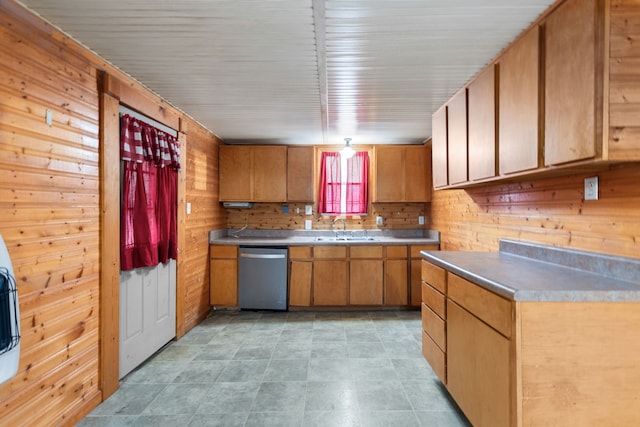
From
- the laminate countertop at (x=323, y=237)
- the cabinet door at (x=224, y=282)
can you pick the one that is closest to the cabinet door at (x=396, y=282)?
the laminate countertop at (x=323, y=237)

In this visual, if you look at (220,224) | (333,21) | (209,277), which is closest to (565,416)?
(333,21)

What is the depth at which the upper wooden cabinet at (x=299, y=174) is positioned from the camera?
14.7 feet

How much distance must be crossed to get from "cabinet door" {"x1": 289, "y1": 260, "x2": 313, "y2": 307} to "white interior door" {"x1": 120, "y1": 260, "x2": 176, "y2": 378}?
1448 millimetres

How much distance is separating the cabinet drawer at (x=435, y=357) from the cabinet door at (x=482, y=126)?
49.2 inches

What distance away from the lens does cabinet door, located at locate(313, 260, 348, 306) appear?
4.12 m

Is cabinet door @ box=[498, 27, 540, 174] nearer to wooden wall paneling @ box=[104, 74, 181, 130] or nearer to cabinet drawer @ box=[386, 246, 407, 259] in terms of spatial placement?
cabinet drawer @ box=[386, 246, 407, 259]

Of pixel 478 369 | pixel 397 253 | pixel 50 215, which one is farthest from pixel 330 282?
pixel 50 215

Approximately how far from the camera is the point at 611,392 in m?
1.32

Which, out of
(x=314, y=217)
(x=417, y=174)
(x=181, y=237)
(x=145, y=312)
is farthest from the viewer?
(x=314, y=217)

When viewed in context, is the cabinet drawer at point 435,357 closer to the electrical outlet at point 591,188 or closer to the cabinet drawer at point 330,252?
the electrical outlet at point 591,188

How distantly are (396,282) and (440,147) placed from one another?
6.37 ft

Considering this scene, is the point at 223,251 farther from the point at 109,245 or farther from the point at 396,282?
the point at 396,282

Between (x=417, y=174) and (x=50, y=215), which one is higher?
(x=417, y=174)

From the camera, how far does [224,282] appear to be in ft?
13.5
